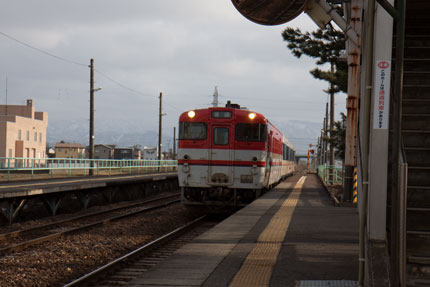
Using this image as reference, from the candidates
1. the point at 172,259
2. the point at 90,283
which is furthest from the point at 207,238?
the point at 90,283

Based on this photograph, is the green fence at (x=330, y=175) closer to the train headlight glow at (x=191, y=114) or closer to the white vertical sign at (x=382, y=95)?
the train headlight glow at (x=191, y=114)

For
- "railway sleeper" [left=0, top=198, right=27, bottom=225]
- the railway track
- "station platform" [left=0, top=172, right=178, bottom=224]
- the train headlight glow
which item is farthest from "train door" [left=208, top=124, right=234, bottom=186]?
"railway sleeper" [left=0, top=198, right=27, bottom=225]

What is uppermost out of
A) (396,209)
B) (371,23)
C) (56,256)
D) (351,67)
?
(351,67)

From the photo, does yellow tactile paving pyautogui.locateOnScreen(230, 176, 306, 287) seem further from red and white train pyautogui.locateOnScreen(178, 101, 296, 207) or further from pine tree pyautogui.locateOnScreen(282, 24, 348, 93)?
pine tree pyautogui.locateOnScreen(282, 24, 348, 93)

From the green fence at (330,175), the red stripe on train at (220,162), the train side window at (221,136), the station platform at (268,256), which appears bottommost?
the station platform at (268,256)

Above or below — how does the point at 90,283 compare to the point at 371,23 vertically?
below

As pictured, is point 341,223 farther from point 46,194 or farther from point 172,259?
point 46,194

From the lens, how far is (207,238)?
9.80 meters

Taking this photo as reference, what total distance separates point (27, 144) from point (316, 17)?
6694cm

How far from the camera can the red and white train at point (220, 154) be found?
16.1 meters

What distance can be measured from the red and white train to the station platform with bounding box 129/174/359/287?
11.3ft

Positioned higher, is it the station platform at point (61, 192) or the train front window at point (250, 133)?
the train front window at point (250, 133)

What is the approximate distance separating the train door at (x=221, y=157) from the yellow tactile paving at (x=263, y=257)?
12.8 feet

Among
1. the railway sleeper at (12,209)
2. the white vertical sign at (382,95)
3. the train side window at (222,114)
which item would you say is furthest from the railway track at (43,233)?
the white vertical sign at (382,95)
